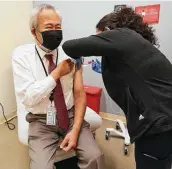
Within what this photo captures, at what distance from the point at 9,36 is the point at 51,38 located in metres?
1.04

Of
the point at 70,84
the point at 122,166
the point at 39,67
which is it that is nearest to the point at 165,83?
the point at 70,84

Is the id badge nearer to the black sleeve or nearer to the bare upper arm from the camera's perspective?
the bare upper arm

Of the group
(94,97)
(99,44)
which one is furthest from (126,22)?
(94,97)

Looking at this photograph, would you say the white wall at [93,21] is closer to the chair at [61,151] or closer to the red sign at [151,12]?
the red sign at [151,12]

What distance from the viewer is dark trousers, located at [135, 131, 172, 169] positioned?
1267 millimetres

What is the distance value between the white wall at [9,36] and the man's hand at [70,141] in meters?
1.20

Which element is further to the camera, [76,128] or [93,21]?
[93,21]

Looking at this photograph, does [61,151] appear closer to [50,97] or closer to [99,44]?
[50,97]

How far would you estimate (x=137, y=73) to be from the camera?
1.19 m

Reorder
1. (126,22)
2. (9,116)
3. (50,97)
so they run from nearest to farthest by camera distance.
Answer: (126,22) → (50,97) → (9,116)

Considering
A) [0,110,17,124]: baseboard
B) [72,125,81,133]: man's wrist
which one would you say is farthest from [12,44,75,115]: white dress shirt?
[0,110,17,124]: baseboard

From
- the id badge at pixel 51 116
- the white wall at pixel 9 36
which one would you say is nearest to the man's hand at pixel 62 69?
the id badge at pixel 51 116

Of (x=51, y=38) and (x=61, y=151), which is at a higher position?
(x=51, y=38)

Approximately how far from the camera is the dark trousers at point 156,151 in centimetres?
127
